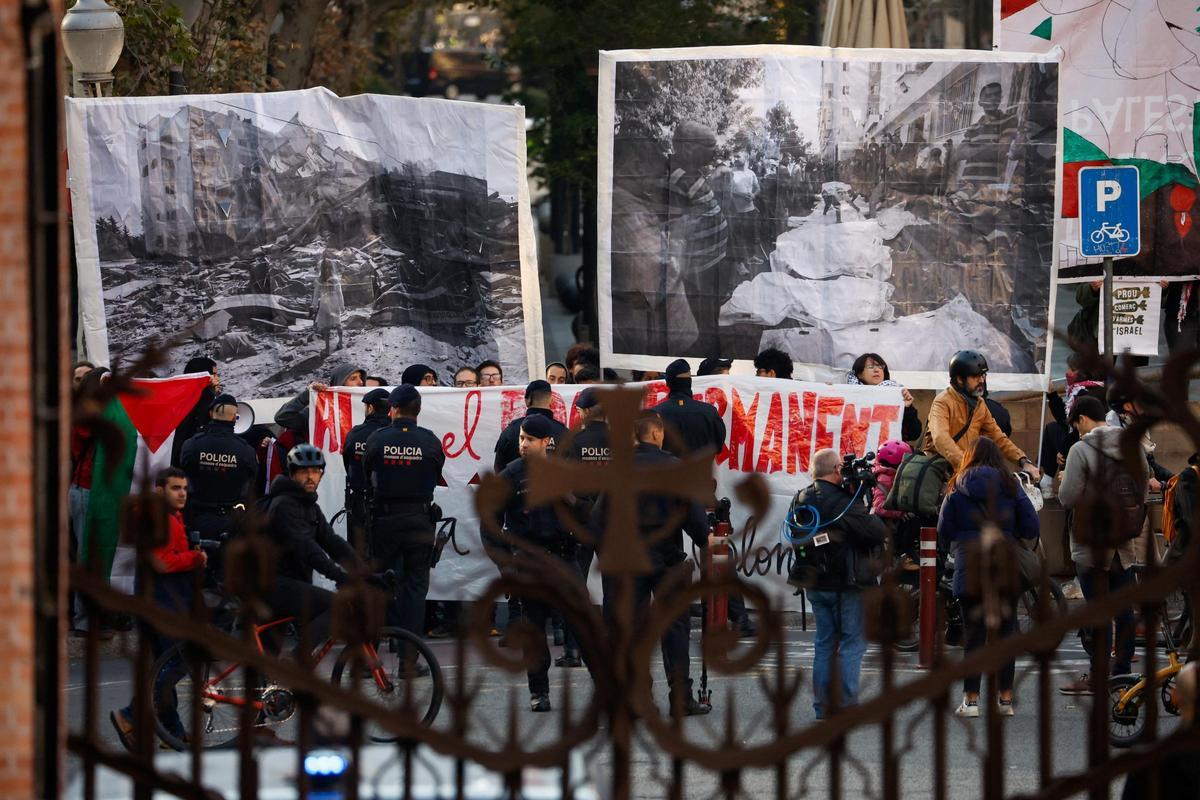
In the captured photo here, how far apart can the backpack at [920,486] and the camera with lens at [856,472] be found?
234 millimetres

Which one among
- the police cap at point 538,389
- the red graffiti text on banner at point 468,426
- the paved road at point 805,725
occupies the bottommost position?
the paved road at point 805,725

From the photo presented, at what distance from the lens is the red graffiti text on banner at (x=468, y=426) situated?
531 inches

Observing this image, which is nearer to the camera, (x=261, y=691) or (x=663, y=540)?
(x=663, y=540)

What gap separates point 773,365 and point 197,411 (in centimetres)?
426

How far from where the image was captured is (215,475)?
1169cm

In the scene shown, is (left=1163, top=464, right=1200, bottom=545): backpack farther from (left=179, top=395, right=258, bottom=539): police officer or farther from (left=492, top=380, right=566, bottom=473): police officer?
(left=179, top=395, right=258, bottom=539): police officer

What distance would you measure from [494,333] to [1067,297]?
30623mm

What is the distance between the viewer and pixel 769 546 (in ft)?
43.5

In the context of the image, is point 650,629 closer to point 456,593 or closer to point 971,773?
point 971,773

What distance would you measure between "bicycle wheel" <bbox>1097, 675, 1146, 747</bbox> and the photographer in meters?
1.29

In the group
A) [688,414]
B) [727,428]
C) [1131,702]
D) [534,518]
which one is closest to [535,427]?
[534,518]

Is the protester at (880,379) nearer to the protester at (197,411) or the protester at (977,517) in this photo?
the protester at (977,517)

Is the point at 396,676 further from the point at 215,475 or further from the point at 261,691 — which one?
the point at 215,475

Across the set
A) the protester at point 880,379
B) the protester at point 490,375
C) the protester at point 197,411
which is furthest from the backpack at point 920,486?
the protester at point 197,411
